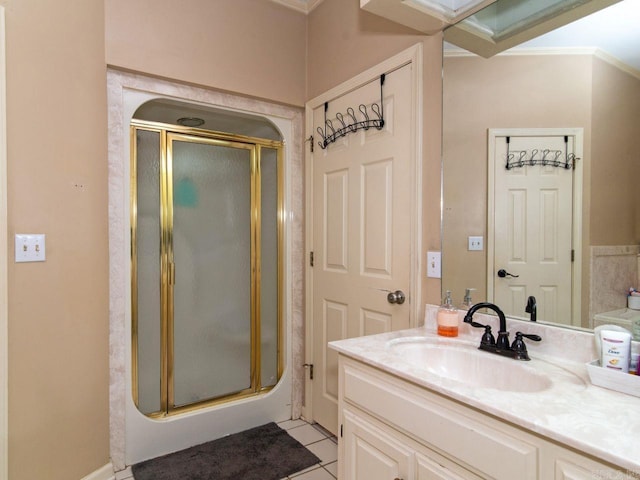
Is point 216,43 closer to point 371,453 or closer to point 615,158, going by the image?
point 615,158

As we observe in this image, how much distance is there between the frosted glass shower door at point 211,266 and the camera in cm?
229

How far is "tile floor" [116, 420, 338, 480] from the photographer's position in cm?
197

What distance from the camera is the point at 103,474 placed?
6.20 ft

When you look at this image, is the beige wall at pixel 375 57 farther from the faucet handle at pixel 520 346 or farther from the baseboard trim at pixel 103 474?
the baseboard trim at pixel 103 474

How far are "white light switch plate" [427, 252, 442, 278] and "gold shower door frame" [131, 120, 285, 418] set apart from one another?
3.73 feet

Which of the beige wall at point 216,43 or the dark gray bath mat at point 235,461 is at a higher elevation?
the beige wall at point 216,43

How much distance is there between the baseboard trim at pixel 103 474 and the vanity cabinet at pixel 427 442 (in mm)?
1270

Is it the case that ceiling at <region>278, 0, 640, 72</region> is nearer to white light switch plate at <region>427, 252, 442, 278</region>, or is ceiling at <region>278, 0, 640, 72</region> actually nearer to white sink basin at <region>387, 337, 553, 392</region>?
white light switch plate at <region>427, 252, 442, 278</region>

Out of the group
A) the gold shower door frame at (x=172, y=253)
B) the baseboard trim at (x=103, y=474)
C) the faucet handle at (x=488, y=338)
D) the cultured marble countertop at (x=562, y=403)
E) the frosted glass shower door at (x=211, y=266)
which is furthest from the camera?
the frosted glass shower door at (x=211, y=266)

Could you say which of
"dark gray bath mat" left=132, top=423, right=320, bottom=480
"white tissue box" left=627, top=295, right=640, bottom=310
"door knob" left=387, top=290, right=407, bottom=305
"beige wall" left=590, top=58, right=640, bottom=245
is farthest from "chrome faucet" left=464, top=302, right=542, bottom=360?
"dark gray bath mat" left=132, top=423, right=320, bottom=480

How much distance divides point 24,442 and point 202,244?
49.0 inches

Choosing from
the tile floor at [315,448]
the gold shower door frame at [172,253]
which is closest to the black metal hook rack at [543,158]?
the gold shower door frame at [172,253]

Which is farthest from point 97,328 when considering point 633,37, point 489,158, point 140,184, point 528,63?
point 633,37

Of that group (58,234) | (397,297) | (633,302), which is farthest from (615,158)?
(58,234)
